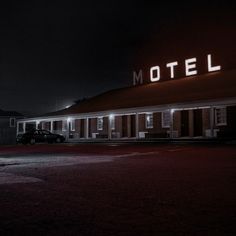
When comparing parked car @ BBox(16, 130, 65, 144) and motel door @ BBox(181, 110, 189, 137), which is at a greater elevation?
motel door @ BBox(181, 110, 189, 137)

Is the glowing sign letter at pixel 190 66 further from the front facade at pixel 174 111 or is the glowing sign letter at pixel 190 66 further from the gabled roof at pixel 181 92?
the front facade at pixel 174 111

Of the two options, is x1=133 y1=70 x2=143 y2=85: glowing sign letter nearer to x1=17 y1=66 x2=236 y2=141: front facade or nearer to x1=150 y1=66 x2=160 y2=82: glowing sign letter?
x1=150 y1=66 x2=160 y2=82: glowing sign letter

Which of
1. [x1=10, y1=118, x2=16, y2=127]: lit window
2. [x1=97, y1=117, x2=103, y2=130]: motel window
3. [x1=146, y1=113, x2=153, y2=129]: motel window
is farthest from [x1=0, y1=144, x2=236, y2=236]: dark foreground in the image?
[x1=10, y1=118, x2=16, y2=127]: lit window

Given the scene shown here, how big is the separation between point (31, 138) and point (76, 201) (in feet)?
93.8

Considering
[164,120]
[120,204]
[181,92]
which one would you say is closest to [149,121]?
[164,120]

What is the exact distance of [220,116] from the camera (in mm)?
25688

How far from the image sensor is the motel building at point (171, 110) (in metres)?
24.2

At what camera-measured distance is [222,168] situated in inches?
389

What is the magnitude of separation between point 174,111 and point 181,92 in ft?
5.85

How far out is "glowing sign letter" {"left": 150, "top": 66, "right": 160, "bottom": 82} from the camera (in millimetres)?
37781

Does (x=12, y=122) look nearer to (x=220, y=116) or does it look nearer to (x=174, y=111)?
(x=174, y=111)

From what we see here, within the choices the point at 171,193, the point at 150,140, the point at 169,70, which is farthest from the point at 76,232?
the point at 169,70

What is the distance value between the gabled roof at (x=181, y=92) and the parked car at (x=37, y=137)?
376cm

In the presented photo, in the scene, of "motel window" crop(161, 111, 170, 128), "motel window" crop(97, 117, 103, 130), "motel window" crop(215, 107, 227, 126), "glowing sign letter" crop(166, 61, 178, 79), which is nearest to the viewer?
"motel window" crop(215, 107, 227, 126)
